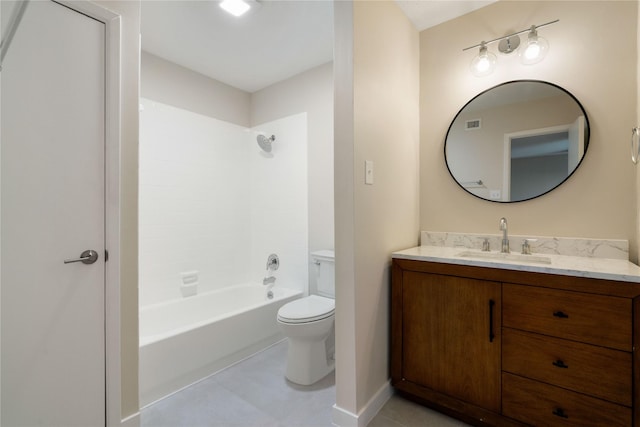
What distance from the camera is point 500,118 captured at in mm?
1931

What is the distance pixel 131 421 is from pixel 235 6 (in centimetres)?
239

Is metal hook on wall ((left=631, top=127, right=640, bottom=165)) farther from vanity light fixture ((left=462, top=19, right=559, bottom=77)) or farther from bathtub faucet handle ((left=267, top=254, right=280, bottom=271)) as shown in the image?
bathtub faucet handle ((left=267, top=254, right=280, bottom=271))

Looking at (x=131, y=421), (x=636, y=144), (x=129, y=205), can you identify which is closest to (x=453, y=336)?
(x=636, y=144)

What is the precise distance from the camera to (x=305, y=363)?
1.96 meters

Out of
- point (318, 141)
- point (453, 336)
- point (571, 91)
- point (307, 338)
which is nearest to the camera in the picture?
point (453, 336)

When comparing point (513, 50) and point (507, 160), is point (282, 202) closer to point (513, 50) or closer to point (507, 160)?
point (507, 160)

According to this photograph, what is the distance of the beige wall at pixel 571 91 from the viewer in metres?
1.58

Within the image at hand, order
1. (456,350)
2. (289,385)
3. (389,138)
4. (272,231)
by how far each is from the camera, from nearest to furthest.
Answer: (456,350)
(389,138)
(289,385)
(272,231)

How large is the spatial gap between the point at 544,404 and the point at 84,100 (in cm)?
248

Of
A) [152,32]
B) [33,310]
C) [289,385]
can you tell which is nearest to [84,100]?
[33,310]

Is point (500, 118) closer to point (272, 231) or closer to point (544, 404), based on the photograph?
point (544, 404)

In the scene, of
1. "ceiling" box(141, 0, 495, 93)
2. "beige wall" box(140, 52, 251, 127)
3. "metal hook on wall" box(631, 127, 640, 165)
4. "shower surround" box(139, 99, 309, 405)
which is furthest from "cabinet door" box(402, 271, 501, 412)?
"beige wall" box(140, 52, 251, 127)

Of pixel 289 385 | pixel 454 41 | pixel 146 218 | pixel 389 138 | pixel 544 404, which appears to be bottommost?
pixel 289 385

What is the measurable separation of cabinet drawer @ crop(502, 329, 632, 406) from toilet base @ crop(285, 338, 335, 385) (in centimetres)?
110
